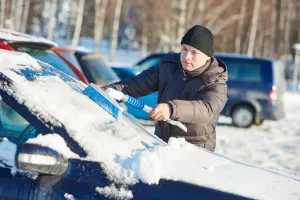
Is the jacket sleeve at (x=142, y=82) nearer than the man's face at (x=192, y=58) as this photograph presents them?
No

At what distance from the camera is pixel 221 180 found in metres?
2.40

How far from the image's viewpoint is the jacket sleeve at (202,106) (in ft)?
9.59

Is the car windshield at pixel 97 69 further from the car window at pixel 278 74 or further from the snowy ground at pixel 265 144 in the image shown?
the car window at pixel 278 74

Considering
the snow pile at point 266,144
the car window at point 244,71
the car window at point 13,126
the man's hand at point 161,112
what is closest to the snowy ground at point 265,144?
the snow pile at point 266,144

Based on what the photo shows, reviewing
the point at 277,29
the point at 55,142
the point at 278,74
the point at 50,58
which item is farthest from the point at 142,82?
the point at 277,29

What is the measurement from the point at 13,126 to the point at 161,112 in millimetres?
806

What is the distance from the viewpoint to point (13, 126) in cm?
253

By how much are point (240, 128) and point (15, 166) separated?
10816 mm

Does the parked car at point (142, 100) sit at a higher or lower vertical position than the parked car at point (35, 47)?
lower

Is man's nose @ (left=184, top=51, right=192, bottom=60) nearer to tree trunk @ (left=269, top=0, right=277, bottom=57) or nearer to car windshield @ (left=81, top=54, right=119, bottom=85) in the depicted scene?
car windshield @ (left=81, top=54, right=119, bottom=85)

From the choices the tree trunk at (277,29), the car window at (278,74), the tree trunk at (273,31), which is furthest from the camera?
the tree trunk at (273,31)

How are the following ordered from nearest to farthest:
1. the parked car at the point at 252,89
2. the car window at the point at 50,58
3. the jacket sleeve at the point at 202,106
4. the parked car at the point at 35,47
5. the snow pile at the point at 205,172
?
1. the snow pile at the point at 205,172
2. the jacket sleeve at the point at 202,106
3. the parked car at the point at 35,47
4. the car window at the point at 50,58
5. the parked car at the point at 252,89

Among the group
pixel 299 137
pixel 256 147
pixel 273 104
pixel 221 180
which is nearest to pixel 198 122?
pixel 221 180

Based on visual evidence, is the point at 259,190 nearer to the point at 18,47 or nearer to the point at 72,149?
the point at 72,149
